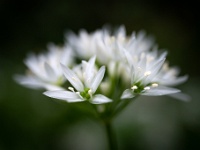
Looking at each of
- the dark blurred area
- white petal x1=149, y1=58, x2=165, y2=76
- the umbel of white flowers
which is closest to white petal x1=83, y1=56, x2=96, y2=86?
the umbel of white flowers

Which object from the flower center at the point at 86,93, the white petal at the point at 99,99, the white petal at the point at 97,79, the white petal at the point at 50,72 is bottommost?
the white petal at the point at 99,99

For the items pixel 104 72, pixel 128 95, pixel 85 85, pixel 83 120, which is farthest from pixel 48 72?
pixel 83 120

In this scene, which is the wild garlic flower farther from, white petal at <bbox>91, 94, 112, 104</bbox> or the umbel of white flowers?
white petal at <bbox>91, 94, 112, 104</bbox>

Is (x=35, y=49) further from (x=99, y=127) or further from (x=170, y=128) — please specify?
(x=170, y=128)

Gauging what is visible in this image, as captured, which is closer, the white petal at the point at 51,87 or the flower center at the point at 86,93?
the flower center at the point at 86,93

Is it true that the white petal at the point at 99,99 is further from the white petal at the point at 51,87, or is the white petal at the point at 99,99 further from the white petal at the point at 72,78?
the white petal at the point at 51,87

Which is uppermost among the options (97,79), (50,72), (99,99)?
(50,72)

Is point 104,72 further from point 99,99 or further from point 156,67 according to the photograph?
point 156,67

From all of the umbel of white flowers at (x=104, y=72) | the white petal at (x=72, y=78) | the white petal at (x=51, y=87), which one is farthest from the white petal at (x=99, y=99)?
the white petal at (x=51, y=87)
